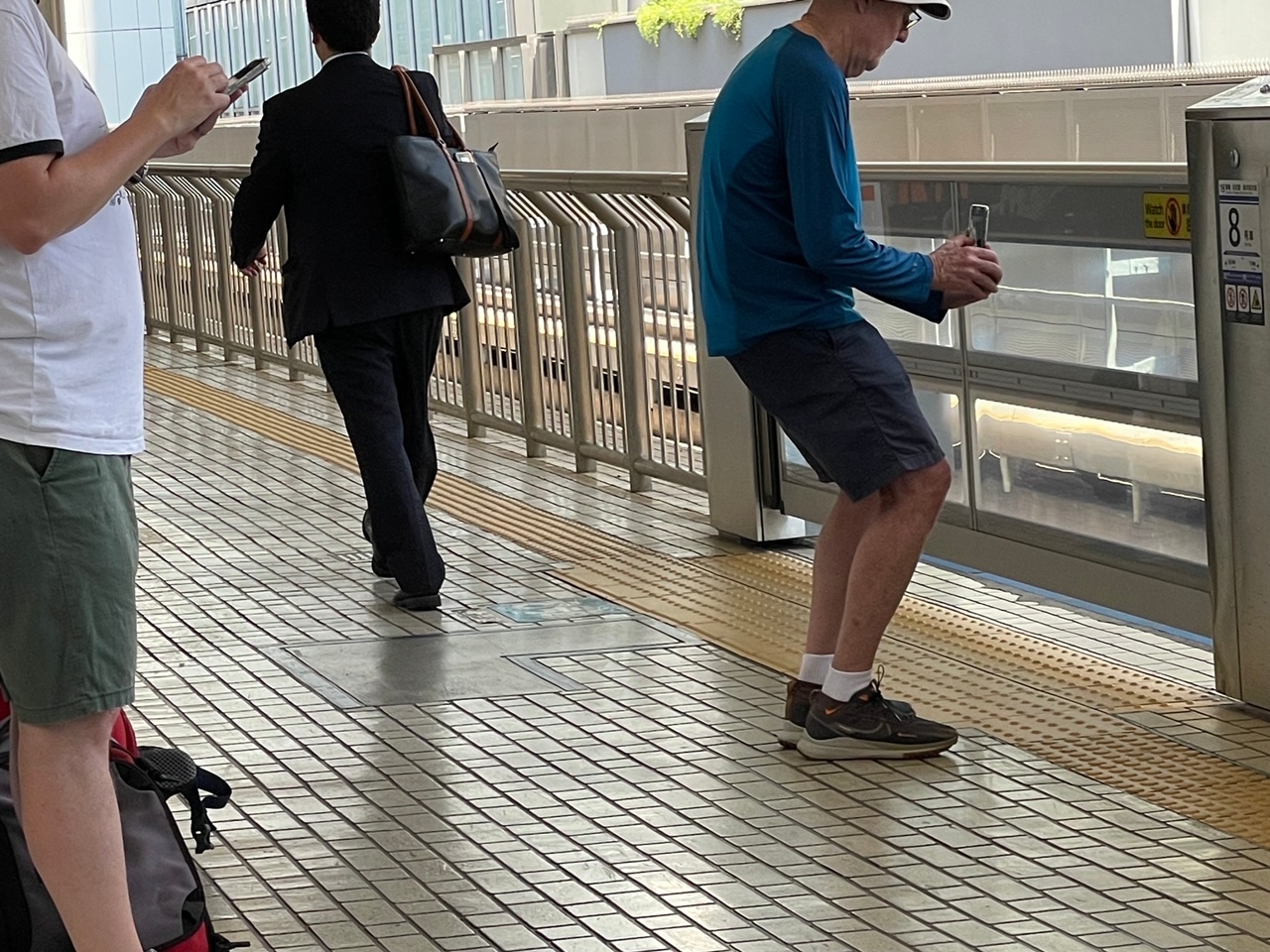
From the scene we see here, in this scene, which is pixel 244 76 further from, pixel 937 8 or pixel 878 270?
pixel 937 8

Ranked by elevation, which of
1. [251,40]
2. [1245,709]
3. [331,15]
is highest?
[251,40]

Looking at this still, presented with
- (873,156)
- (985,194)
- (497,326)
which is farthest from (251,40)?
(985,194)

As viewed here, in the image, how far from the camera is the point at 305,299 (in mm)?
5867

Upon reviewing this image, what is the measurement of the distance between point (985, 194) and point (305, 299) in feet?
6.64

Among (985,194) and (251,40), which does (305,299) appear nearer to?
(985,194)

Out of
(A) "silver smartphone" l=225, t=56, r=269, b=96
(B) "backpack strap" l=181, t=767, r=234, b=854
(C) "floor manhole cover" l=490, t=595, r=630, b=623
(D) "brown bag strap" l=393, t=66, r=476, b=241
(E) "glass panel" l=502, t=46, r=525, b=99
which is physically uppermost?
(E) "glass panel" l=502, t=46, r=525, b=99

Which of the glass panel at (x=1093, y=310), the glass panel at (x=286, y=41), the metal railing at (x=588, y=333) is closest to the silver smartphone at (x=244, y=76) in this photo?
the glass panel at (x=1093, y=310)

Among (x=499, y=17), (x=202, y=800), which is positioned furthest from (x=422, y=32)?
(x=202, y=800)

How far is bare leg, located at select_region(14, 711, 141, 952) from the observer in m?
2.66

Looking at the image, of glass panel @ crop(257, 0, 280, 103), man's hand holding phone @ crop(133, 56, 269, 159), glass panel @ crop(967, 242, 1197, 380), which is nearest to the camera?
man's hand holding phone @ crop(133, 56, 269, 159)

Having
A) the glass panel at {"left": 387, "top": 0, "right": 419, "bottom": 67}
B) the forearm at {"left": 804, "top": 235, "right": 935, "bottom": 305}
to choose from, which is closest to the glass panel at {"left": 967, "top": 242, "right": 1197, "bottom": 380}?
the forearm at {"left": 804, "top": 235, "right": 935, "bottom": 305}

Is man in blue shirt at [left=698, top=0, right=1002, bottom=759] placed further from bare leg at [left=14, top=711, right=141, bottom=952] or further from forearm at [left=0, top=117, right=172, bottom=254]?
bare leg at [left=14, top=711, right=141, bottom=952]

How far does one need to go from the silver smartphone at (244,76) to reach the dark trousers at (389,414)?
9.29 feet

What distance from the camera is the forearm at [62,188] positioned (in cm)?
246
